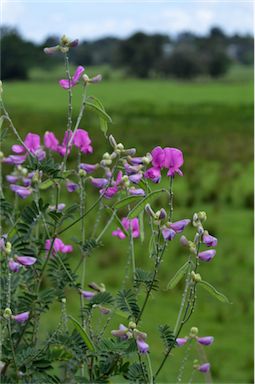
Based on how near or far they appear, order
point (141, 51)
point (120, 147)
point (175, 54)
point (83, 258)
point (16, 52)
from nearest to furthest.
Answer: point (120, 147) → point (83, 258) → point (16, 52) → point (141, 51) → point (175, 54)

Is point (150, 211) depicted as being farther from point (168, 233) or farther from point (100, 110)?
point (100, 110)

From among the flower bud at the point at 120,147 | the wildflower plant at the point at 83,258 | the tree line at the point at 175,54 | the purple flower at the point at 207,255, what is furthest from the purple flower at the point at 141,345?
the tree line at the point at 175,54

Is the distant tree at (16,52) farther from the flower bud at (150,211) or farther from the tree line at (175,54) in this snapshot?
the flower bud at (150,211)

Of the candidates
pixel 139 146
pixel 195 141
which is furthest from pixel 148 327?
pixel 195 141

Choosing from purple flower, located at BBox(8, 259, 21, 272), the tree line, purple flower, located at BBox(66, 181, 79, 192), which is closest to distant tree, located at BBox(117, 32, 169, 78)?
the tree line

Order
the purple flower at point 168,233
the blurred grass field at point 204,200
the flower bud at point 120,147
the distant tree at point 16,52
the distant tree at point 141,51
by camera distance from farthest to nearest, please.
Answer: the distant tree at point 141,51
the distant tree at point 16,52
the blurred grass field at point 204,200
the flower bud at point 120,147
the purple flower at point 168,233

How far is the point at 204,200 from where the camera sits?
19.2 ft

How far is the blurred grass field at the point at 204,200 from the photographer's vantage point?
2951 mm

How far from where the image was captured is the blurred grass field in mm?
2951

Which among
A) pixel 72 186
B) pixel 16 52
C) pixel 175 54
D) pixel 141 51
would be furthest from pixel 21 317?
pixel 175 54

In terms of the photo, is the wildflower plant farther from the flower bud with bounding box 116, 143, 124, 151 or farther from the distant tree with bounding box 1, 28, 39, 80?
the distant tree with bounding box 1, 28, 39, 80

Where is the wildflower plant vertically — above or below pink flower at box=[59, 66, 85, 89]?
below

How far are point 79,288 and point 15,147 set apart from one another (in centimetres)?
25

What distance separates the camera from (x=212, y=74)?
24828 millimetres
